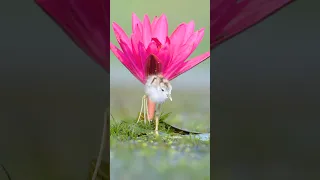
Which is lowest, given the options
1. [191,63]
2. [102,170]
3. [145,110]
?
[102,170]

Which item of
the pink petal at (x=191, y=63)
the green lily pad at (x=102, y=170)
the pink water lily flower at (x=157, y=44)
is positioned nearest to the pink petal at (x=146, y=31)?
the pink water lily flower at (x=157, y=44)

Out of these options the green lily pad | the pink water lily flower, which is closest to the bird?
the pink water lily flower

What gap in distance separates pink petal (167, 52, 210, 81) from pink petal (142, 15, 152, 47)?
0.36ft

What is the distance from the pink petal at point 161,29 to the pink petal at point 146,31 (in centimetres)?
1

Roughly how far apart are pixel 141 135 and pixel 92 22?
1.05ft

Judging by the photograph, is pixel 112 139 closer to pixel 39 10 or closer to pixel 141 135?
pixel 141 135

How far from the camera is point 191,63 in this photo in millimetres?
1062

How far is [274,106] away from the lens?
1.07 metres

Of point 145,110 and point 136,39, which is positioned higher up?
point 136,39

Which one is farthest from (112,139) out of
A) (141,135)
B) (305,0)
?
(305,0)

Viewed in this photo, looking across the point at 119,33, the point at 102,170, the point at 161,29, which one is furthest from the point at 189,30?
the point at 102,170

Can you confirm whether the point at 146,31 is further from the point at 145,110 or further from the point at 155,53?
the point at 145,110

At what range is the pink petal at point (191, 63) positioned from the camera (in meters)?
1.06

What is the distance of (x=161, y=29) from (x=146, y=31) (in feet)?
0.13
